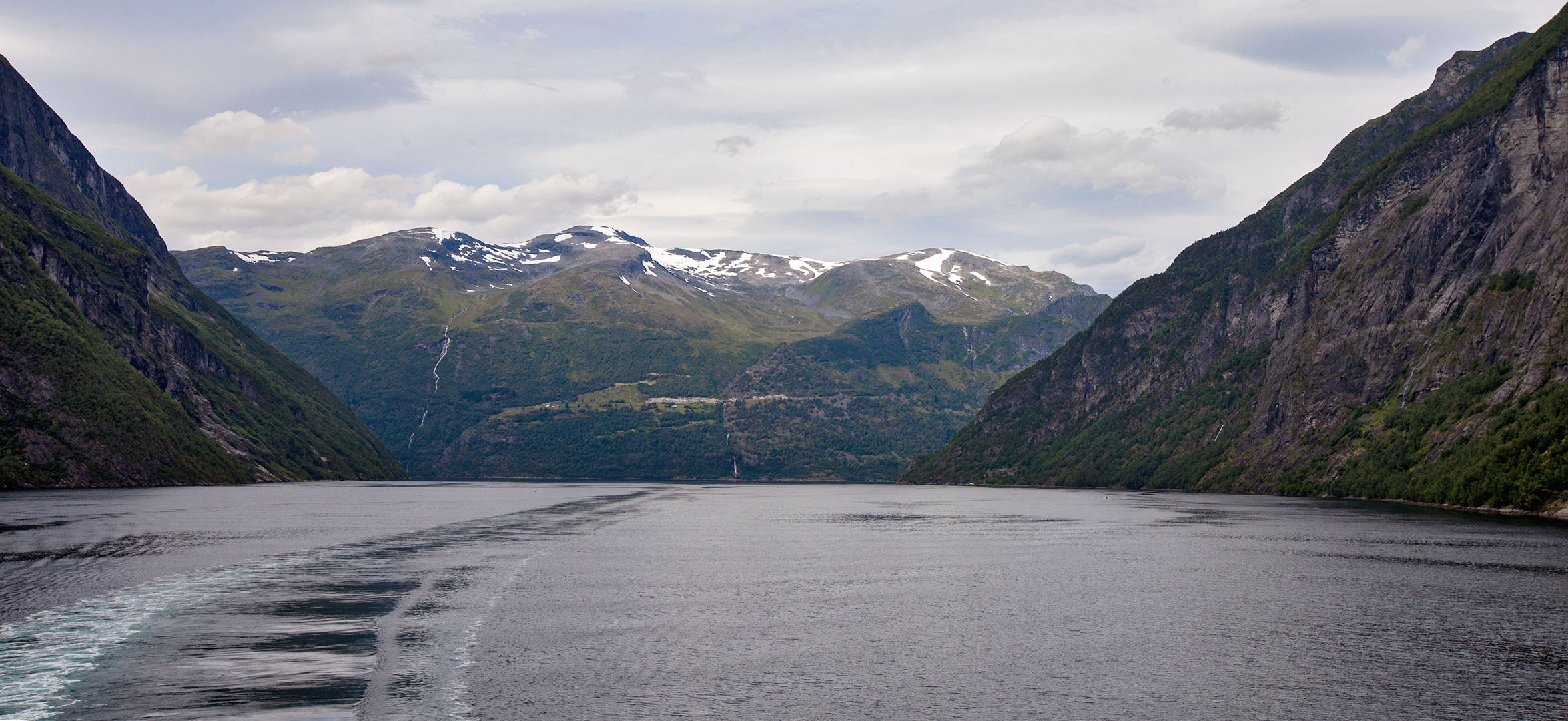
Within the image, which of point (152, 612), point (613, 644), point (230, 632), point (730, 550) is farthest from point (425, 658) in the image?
point (730, 550)

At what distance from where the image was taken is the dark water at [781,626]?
35.2 meters

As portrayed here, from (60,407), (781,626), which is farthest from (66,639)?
(60,407)

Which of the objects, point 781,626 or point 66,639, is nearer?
point 66,639

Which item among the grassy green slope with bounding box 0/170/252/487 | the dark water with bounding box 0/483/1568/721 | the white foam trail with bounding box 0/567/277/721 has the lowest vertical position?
the dark water with bounding box 0/483/1568/721

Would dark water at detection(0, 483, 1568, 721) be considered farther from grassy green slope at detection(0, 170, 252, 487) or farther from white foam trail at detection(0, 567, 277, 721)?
grassy green slope at detection(0, 170, 252, 487)

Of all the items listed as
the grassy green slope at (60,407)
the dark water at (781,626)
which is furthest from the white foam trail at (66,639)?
the grassy green slope at (60,407)

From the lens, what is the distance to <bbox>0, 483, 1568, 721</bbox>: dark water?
35188 millimetres

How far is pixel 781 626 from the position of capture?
50688 millimetres

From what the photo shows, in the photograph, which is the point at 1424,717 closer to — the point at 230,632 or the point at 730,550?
the point at 230,632

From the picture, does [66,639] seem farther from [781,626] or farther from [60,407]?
[60,407]

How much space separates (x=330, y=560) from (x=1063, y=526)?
80.3 metres

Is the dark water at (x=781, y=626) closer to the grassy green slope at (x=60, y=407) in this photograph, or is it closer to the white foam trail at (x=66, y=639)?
the white foam trail at (x=66, y=639)

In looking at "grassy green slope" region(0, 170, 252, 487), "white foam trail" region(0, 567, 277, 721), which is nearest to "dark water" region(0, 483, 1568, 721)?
"white foam trail" region(0, 567, 277, 721)

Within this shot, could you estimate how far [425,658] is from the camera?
41969mm
